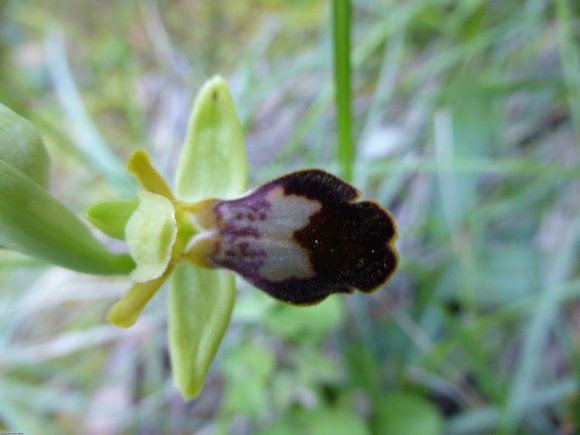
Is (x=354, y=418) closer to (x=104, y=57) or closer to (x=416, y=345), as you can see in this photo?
(x=416, y=345)

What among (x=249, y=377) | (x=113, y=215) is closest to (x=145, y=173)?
(x=113, y=215)

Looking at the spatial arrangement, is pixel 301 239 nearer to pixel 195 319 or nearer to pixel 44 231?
pixel 195 319

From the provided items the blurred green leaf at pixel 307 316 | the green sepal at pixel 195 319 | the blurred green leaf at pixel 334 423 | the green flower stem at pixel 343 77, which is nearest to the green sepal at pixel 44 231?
the green sepal at pixel 195 319

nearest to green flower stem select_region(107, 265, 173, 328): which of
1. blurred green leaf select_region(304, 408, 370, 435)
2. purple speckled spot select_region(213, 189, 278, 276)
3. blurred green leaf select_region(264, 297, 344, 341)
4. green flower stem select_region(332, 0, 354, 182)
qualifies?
purple speckled spot select_region(213, 189, 278, 276)

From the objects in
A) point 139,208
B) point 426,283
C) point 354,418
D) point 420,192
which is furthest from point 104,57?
point 139,208

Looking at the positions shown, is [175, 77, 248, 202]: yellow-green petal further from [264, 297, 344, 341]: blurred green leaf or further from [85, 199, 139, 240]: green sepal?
[264, 297, 344, 341]: blurred green leaf

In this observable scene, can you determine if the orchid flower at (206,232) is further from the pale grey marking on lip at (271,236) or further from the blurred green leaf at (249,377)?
the blurred green leaf at (249,377)

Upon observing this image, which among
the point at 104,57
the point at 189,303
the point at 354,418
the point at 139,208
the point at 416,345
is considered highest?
the point at 139,208

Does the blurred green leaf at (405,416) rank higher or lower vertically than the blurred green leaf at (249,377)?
lower
